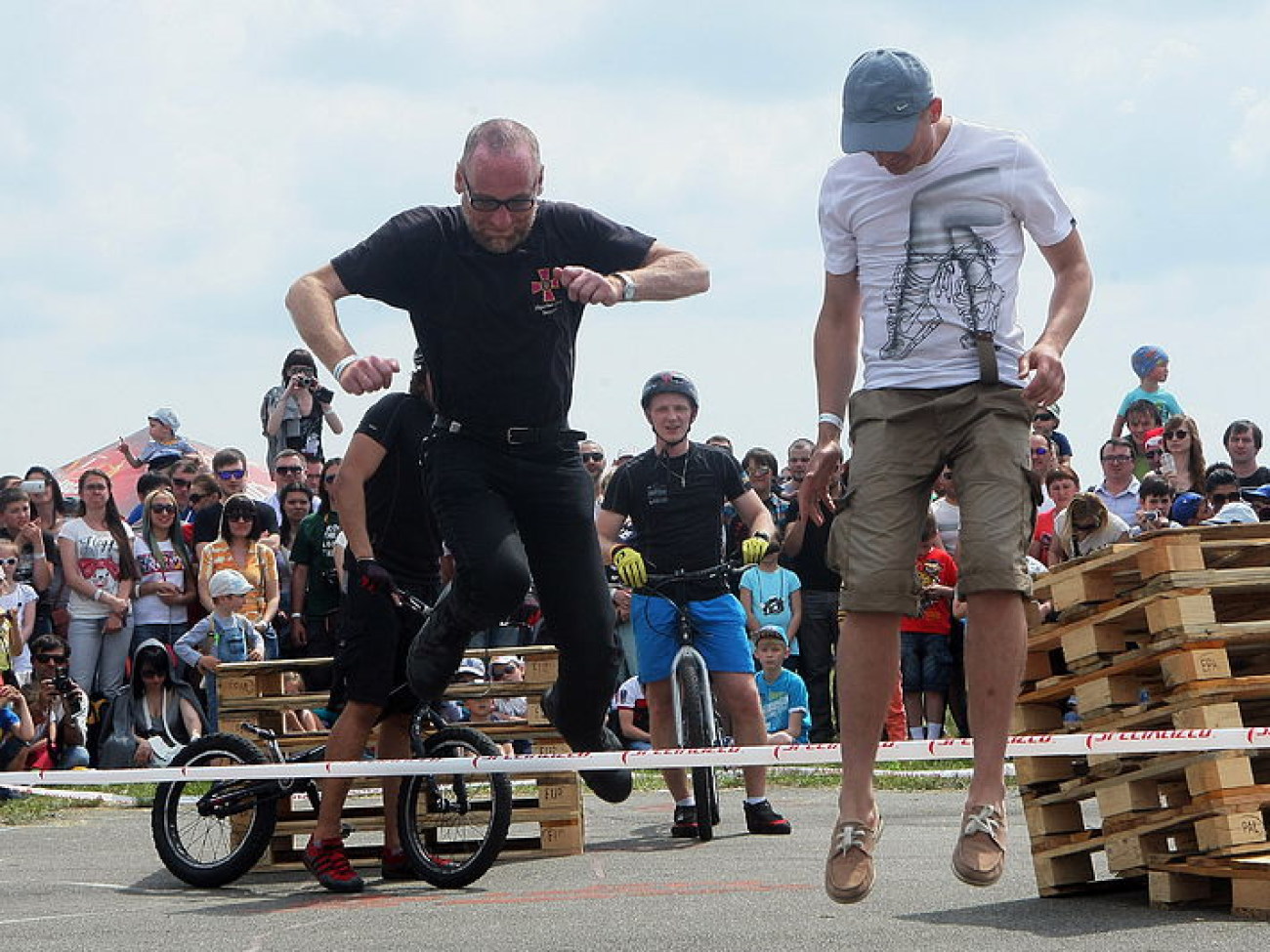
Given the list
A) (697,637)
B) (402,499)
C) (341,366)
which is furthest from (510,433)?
(697,637)

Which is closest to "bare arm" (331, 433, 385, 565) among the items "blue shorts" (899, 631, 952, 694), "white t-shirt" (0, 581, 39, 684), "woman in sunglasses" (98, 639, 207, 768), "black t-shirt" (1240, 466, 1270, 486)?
"woman in sunglasses" (98, 639, 207, 768)

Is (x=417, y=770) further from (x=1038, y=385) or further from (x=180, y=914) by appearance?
(x=1038, y=385)

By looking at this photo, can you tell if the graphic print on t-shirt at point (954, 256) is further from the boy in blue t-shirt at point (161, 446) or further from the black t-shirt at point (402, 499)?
the boy in blue t-shirt at point (161, 446)

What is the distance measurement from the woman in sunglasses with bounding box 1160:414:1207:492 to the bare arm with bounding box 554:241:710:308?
7.60 m

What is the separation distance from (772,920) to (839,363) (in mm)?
2070

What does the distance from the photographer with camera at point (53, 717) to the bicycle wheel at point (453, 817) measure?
18.3ft

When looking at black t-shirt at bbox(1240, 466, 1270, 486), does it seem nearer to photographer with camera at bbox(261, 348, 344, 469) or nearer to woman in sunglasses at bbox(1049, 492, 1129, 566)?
woman in sunglasses at bbox(1049, 492, 1129, 566)

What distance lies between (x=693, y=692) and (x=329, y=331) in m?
4.30

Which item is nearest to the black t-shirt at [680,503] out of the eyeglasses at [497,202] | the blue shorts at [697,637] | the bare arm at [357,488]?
the blue shorts at [697,637]

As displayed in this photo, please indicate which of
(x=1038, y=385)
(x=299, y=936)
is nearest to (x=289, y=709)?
(x=299, y=936)

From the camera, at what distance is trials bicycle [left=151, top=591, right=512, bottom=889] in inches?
345

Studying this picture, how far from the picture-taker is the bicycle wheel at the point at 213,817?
9227 mm

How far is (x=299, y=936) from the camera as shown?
7.01m

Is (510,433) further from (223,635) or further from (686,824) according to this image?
(223,635)
